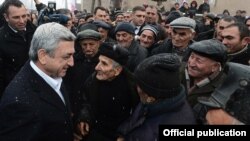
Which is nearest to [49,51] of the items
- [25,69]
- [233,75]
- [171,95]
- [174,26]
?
[25,69]

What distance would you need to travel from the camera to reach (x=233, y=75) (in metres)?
1.88

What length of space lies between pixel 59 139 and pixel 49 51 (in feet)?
2.11

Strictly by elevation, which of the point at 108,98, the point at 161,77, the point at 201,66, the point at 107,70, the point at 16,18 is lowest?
the point at 108,98

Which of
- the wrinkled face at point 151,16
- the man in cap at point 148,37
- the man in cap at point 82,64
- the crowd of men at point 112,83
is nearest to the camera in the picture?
the crowd of men at point 112,83

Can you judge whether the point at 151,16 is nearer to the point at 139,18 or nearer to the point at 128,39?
the point at 139,18

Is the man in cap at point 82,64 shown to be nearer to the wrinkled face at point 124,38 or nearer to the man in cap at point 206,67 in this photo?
the wrinkled face at point 124,38

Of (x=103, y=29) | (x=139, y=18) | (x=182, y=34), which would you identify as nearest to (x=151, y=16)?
(x=139, y=18)

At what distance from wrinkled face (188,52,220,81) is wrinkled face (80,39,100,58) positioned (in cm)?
137

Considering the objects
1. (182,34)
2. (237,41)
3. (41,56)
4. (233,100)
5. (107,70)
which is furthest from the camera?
(182,34)

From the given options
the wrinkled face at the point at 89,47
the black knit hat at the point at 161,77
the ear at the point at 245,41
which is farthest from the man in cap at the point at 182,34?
the black knit hat at the point at 161,77

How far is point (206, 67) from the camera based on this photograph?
3049 millimetres

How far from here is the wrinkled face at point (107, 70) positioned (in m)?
3.18

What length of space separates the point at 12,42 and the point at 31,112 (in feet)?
7.53

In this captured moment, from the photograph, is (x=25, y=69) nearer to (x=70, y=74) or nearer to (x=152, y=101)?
(x=152, y=101)
